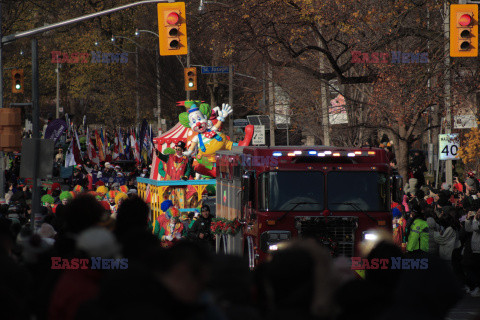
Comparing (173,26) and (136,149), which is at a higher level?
(173,26)

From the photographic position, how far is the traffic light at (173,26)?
1881cm

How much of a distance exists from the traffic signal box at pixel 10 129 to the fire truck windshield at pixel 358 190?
19.7ft

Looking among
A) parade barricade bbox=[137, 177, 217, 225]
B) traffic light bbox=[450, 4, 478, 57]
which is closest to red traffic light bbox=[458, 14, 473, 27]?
traffic light bbox=[450, 4, 478, 57]

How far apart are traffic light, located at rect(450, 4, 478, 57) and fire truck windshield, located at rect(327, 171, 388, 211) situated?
3.83 meters

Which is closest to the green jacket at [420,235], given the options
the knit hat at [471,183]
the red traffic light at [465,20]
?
the red traffic light at [465,20]

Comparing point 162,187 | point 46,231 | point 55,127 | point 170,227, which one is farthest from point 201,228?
point 46,231

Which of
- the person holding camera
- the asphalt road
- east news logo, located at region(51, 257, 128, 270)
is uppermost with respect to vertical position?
east news logo, located at region(51, 257, 128, 270)

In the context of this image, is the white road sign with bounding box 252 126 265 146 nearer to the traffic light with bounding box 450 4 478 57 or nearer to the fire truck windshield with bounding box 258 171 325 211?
the traffic light with bounding box 450 4 478 57

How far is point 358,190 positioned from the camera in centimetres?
1548

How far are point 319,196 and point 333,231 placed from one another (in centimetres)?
60

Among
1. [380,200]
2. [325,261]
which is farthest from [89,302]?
[380,200]

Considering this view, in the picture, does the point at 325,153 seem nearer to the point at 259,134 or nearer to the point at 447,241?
the point at 447,241

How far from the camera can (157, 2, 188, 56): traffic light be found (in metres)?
18.8

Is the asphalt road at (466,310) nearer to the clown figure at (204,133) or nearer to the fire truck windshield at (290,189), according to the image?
the fire truck windshield at (290,189)
